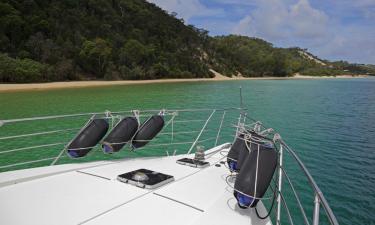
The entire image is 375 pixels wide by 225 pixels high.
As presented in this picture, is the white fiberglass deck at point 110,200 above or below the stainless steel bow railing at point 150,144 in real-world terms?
above

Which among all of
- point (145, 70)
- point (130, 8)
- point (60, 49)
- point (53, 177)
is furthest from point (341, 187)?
point (130, 8)

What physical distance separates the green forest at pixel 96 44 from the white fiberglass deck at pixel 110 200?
3580 centimetres

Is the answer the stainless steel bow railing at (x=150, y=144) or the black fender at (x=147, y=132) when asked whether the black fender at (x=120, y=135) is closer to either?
the black fender at (x=147, y=132)

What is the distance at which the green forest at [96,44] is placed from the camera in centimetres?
3969

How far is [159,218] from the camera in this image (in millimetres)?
2564

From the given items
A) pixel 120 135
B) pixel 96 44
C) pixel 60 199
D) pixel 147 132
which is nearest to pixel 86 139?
pixel 120 135

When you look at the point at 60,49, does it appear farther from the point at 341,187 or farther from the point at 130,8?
the point at 341,187

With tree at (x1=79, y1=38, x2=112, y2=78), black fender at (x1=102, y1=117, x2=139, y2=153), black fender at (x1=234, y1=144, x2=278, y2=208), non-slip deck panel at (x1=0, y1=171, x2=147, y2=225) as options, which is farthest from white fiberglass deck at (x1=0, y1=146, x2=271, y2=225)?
tree at (x1=79, y1=38, x2=112, y2=78)

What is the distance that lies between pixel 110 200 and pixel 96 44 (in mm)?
47559

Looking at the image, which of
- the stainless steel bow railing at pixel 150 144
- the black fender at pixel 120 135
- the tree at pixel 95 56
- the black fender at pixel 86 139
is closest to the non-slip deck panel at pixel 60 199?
the black fender at pixel 86 139

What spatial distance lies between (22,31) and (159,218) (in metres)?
47.3

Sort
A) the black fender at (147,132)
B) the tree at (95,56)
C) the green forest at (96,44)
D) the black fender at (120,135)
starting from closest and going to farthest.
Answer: the black fender at (120,135) → the black fender at (147,132) → the green forest at (96,44) → the tree at (95,56)

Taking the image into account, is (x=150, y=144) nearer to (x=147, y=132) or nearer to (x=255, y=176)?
(x=147, y=132)

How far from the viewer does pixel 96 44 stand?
46.9 meters
